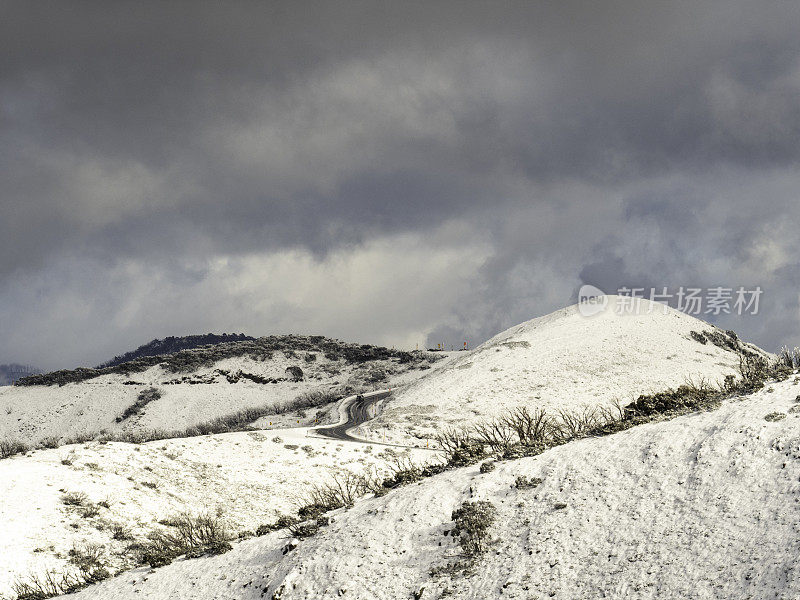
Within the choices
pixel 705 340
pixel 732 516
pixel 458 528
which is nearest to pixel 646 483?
pixel 732 516

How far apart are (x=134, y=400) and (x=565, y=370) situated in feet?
198

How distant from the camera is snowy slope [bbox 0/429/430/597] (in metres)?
17.9

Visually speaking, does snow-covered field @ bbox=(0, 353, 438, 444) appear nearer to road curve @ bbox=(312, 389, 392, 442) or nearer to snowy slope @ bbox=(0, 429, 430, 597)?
road curve @ bbox=(312, 389, 392, 442)

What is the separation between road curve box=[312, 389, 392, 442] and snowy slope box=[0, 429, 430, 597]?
36.2 ft

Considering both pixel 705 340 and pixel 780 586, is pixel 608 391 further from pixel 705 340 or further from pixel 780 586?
pixel 780 586

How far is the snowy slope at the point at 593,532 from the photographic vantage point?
7.70 metres

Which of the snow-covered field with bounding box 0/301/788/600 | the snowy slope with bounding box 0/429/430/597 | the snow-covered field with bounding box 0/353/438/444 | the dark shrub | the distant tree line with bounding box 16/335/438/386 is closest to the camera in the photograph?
Result: the snow-covered field with bounding box 0/301/788/600

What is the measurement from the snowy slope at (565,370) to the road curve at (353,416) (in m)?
2.81

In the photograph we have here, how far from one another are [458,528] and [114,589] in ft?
27.3

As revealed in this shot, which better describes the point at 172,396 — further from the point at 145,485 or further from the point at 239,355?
the point at 145,485

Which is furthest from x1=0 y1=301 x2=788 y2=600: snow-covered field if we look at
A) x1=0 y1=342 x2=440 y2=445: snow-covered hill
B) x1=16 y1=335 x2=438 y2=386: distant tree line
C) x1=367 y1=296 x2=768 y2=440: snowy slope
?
x1=16 y1=335 x2=438 y2=386: distant tree line

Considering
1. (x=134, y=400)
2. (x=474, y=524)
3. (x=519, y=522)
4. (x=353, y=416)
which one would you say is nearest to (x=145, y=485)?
(x=474, y=524)

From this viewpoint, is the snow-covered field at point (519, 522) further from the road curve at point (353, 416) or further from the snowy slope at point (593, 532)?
the road curve at point (353, 416)

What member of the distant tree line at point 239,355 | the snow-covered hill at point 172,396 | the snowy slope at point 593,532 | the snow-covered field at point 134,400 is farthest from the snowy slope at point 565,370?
the distant tree line at point 239,355
